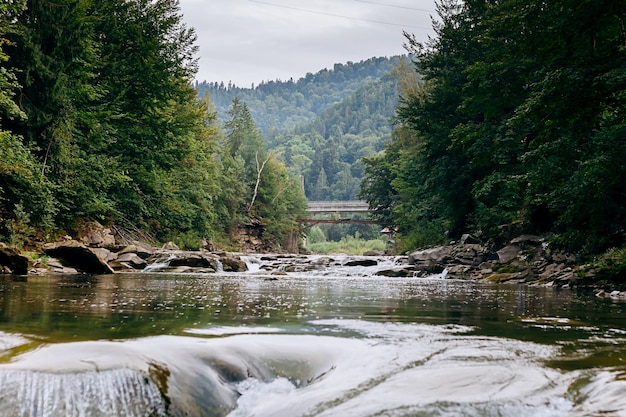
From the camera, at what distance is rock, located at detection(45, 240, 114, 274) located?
1634 centimetres

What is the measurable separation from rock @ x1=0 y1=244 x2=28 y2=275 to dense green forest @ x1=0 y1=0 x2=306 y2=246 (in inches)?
140

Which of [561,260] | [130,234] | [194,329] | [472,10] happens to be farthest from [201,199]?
[194,329]

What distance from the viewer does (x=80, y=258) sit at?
54.4 ft

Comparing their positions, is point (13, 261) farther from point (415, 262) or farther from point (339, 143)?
point (339, 143)

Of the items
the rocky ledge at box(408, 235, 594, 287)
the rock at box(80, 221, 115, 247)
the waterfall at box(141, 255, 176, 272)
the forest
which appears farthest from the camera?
the rock at box(80, 221, 115, 247)

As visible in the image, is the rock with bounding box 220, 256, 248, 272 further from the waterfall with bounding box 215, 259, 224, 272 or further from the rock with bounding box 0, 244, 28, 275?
the rock with bounding box 0, 244, 28, 275

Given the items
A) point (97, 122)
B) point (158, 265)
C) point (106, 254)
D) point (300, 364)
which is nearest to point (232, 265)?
point (158, 265)

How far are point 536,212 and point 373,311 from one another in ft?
47.8

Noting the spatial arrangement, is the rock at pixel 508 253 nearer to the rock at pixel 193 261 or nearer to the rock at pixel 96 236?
the rock at pixel 193 261

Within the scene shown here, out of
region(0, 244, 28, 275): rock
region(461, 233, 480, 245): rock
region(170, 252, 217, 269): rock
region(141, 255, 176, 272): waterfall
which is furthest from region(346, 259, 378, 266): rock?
region(0, 244, 28, 275): rock

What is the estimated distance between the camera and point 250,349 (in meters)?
4.21

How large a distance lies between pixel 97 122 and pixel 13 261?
11268 millimetres

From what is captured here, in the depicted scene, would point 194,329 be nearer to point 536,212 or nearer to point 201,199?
point 536,212

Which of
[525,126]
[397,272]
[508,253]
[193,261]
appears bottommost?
[397,272]
